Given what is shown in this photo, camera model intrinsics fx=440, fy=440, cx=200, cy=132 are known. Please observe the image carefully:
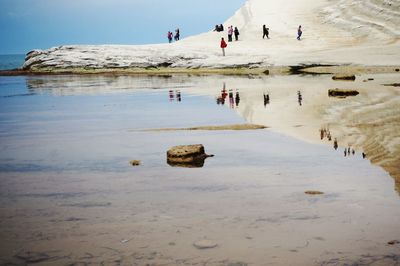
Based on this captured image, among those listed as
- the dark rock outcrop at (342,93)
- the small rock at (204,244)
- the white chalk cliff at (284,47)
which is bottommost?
the small rock at (204,244)

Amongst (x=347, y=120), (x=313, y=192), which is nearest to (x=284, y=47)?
(x=347, y=120)

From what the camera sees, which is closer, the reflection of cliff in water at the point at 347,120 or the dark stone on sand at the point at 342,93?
the reflection of cliff in water at the point at 347,120

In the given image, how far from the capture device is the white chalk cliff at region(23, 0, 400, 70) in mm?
33000

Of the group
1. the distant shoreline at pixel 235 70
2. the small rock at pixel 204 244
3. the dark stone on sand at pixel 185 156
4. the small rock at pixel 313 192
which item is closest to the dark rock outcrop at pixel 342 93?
the dark stone on sand at pixel 185 156

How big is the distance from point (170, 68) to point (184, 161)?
3178cm

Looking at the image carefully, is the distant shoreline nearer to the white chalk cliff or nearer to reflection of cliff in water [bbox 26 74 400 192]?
the white chalk cliff

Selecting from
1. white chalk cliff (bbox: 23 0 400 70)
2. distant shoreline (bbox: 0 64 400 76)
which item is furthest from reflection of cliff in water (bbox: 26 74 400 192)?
white chalk cliff (bbox: 23 0 400 70)

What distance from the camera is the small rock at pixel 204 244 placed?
327 centimetres

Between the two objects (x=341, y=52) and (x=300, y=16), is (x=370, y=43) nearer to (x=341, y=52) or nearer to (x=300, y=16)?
(x=341, y=52)

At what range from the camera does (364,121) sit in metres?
8.77

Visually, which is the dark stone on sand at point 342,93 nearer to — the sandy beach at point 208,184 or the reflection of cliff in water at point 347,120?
the sandy beach at point 208,184

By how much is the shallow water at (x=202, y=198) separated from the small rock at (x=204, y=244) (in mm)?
43

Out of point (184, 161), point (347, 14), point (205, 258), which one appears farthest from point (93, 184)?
point (347, 14)

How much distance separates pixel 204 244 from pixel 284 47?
37068 millimetres
